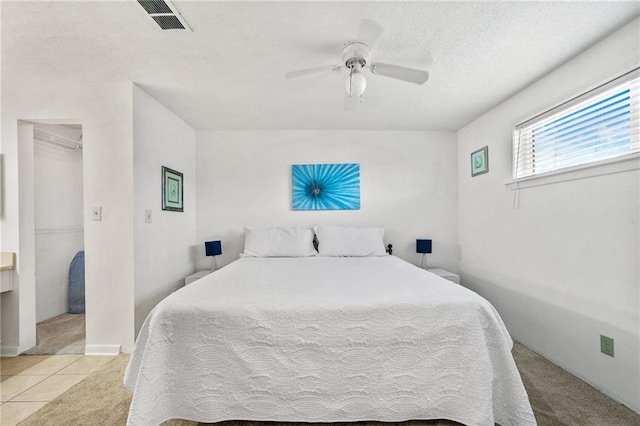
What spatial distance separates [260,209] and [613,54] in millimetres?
3369

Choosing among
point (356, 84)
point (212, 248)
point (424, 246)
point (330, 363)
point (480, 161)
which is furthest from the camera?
point (424, 246)

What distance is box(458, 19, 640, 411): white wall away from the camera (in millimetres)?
1638

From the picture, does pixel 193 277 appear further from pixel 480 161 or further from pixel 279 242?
pixel 480 161

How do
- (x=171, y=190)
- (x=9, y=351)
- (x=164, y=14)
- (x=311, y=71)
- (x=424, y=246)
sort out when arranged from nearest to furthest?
(x=164, y=14) < (x=311, y=71) < (x=9, y=351) < (x=171, y=190) < (x=424, y=246)

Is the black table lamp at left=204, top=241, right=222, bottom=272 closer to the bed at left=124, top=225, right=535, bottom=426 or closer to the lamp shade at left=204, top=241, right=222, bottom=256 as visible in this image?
the lamp shade at left=204, top=241, right=222, bottom=256

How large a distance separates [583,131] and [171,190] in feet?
11.9

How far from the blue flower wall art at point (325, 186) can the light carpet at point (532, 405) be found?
238 centimetres

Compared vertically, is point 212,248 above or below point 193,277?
above

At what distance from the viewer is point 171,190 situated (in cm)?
295

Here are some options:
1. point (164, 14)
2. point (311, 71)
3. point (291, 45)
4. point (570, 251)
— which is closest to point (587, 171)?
point (570, 251)

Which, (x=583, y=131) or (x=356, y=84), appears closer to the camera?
(x=356, y=84)

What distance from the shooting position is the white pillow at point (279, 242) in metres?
3.14

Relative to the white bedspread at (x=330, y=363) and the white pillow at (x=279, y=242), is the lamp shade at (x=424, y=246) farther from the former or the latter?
the white bedspread at (x=330, y=363)

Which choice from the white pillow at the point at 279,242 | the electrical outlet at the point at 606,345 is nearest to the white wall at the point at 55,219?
the white pillow at the point at 279,242
